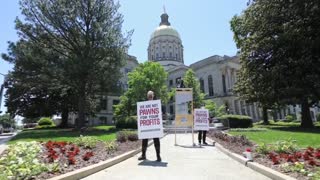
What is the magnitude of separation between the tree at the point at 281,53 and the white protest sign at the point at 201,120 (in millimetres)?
14825

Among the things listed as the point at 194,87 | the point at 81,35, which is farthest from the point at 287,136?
the point at 194,87

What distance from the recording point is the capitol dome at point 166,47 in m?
96.5

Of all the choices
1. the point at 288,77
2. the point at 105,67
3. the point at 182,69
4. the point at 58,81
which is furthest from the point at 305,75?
the point at 182,69

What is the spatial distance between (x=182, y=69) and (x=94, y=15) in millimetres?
57381

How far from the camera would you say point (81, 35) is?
31547 mm

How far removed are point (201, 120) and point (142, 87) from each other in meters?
34.2

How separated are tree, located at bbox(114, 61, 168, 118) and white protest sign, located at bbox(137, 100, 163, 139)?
39.1 meters

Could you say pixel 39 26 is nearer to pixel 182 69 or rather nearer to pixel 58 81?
pixel 58 81

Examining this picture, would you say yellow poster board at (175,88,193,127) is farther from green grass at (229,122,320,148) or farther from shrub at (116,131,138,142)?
green grass at (229,122,320,148)

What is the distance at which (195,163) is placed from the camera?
9438 mm

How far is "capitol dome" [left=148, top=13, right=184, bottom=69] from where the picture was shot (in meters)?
96.5

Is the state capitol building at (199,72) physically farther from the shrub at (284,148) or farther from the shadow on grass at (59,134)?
the shrub at (284,148)

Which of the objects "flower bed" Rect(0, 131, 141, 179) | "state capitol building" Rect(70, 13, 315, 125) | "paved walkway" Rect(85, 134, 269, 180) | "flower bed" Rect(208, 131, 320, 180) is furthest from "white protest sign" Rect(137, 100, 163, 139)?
"state capitol building" Rect(70, 13, 315, 125)

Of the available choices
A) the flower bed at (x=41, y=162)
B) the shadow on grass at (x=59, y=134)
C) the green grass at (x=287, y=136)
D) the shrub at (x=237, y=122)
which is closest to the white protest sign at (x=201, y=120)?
the green grass at (x=287, y=136)
